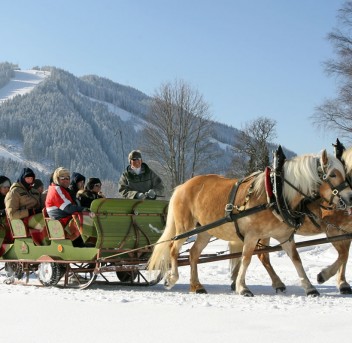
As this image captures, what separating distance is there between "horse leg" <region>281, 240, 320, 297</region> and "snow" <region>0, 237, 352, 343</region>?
0.61 feet

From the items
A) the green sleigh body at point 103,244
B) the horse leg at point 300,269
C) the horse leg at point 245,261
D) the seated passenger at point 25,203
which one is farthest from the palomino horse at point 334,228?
the seated passenger at point 25,203

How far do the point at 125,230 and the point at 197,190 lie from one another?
113cm

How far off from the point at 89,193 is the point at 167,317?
182 inches

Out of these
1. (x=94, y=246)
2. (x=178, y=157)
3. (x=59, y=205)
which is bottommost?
(x=94, y=246)

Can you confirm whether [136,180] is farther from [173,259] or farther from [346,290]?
[346,290]

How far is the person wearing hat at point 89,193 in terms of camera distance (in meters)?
9.47

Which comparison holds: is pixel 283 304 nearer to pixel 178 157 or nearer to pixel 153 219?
pixel 153 219

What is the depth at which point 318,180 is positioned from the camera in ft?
22.1

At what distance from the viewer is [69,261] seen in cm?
796

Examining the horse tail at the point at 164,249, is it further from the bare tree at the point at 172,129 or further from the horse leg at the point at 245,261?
the bare tree at the point at 172,129

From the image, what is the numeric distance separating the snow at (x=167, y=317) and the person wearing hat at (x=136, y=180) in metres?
1.74

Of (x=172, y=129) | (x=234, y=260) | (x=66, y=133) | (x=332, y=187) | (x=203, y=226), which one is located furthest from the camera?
(x=66, y=133)

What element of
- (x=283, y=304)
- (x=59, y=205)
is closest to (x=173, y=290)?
(x=59, y=205)

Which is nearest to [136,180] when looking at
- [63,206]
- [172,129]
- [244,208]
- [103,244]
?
[63,206]
